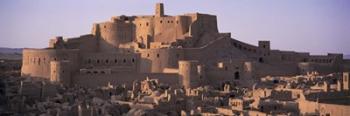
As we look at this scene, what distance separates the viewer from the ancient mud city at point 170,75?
3600 centimetres

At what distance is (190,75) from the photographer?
45188 millimetres

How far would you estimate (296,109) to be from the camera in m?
34.3

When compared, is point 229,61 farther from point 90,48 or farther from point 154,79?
point 90,48

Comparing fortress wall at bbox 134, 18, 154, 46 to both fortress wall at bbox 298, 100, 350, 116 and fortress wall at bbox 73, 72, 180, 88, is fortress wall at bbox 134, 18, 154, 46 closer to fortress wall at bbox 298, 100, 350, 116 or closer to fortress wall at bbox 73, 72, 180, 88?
fortress wall at bbox 73, 72, 180, 88

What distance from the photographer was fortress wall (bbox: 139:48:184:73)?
4938 centimetres

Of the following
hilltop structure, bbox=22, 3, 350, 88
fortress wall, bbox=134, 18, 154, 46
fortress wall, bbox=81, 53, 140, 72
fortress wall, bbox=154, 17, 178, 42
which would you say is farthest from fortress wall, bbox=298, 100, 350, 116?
fortress wall, bbox=134, 18, 154, 46

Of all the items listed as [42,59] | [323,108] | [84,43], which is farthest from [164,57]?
[323,108]

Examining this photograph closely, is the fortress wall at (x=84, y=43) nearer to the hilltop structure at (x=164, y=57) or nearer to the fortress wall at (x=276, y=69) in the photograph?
the hilltop structure at (x=164, y=57)

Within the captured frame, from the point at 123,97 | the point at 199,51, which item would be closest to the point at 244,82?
the point at 199,51

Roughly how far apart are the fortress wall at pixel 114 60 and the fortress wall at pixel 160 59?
2.29 feet

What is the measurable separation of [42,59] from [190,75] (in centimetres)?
1031

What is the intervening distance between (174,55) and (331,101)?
54.7ft

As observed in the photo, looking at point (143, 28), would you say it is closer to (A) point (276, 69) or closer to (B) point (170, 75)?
(B) point (170, 75)

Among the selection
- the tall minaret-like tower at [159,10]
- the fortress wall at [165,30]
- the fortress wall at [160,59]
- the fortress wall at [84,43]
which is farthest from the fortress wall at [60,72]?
the tall minaret-like tower at [159,10]
